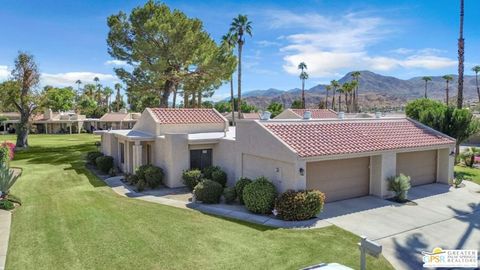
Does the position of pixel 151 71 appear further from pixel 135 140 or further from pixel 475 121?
pixel 475 121

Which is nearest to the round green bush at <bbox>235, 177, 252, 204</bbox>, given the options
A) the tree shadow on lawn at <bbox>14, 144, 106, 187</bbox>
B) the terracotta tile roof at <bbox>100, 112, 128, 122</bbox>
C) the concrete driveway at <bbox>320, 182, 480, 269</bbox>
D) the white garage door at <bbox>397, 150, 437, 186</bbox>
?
the concrete driveway at <bbox>320, 182, 480, 269</bbox>

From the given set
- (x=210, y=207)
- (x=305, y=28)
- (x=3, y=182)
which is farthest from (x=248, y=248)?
(x=305, y=28)

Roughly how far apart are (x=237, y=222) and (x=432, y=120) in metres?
19.6

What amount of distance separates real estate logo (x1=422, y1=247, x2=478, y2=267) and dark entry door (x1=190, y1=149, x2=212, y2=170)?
1371 centimetres

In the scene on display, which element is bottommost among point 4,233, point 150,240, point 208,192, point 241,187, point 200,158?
point 150,240

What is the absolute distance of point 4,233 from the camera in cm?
1221

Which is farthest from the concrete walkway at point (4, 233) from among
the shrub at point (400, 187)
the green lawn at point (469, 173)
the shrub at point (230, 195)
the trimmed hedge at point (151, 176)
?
the green lawn at point (469, 173)

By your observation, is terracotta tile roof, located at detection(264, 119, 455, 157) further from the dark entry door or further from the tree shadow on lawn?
the tree shadow on lawn

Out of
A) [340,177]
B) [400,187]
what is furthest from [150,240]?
[400,187]

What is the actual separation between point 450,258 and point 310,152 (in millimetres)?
6400

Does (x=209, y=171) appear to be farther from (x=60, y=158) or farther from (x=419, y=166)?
(x=60, y=158)

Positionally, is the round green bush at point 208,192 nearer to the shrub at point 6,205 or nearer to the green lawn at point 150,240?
the green lawn at point 150,240

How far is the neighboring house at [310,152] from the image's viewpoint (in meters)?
16.0

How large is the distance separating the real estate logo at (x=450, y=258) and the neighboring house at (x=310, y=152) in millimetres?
5432
